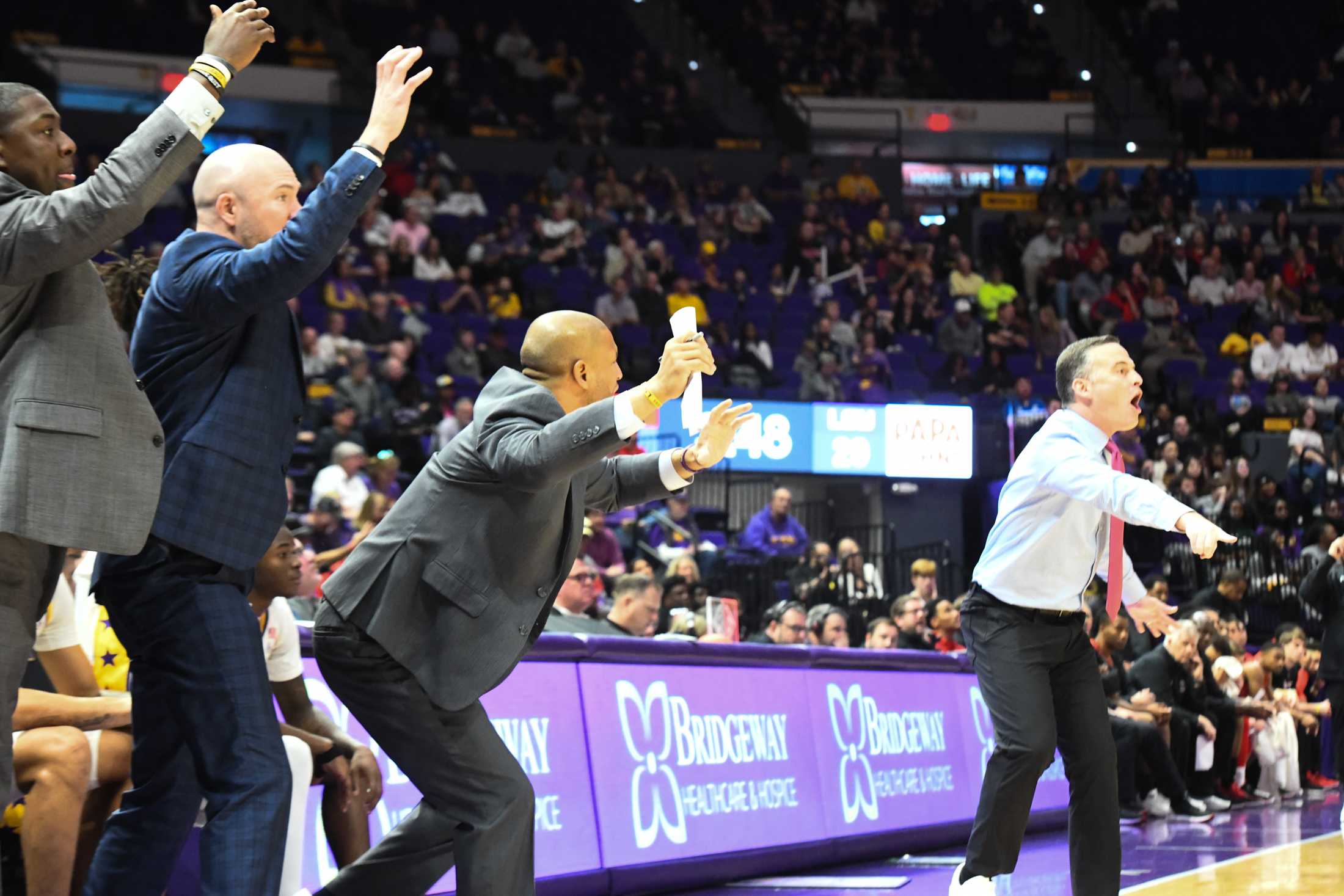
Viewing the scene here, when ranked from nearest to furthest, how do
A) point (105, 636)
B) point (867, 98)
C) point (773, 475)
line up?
point (105, 636) < point (773, 475) < point (867, 98)

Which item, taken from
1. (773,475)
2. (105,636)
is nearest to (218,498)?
(105,636)

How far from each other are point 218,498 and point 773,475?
14288 mm

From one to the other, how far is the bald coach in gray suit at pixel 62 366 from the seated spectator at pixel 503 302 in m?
14.7

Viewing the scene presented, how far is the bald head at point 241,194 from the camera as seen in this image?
152 inches

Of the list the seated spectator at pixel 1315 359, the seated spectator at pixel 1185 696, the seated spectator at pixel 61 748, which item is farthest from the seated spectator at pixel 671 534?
the seated spectator at pixel 1315 359

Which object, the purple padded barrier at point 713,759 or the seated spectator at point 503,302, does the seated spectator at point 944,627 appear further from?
the seated spectator at point 503,302

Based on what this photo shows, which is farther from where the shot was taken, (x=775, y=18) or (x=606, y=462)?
(x=775, y=18)

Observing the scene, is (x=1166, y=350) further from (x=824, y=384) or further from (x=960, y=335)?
(x=824, y=384)

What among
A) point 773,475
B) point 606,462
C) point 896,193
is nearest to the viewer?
point 606,462

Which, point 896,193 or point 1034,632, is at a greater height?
point 896,193

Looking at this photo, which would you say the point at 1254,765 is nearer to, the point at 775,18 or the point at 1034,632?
the point at 1034,632

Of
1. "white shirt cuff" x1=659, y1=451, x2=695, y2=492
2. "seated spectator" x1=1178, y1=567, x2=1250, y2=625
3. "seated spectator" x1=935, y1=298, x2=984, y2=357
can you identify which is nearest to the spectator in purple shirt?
"seated spectator" x1=1178, y1=567, x2=1250, y2=625

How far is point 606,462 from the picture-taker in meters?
4.24

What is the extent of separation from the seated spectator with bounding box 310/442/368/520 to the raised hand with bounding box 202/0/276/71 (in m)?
8.34
